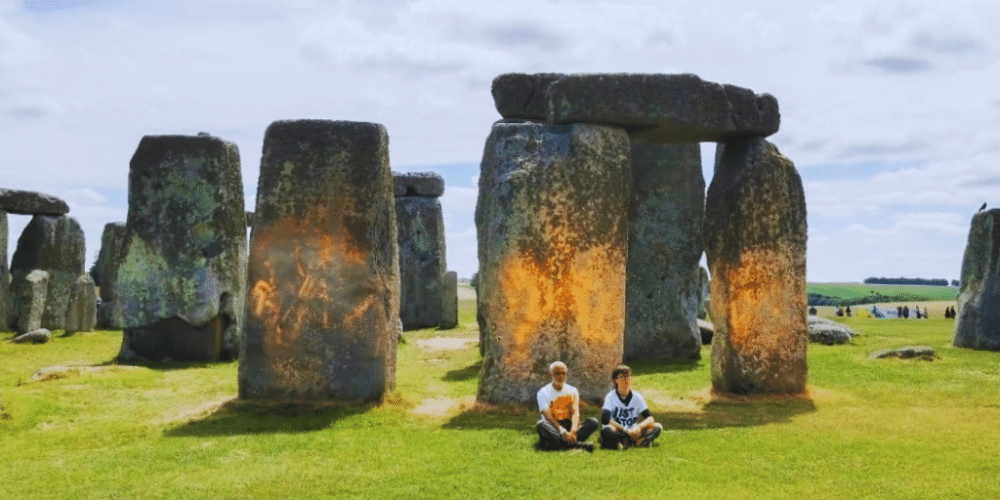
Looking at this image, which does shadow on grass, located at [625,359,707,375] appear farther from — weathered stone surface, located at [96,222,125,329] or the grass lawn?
weathered stone surface, located at [96,222,125,329]

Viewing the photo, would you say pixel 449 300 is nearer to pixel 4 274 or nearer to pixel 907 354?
pixel 4 274

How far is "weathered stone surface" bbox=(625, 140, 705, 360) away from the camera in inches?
737

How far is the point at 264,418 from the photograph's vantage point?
1174cm

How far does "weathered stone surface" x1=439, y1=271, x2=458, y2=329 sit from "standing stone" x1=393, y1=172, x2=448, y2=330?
0.63 feet

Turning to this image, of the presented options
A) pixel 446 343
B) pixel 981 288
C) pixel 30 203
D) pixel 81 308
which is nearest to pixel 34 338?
pixel 81 308

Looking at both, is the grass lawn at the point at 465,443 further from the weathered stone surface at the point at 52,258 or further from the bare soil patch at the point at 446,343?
the weathered stone surface at the point at 52,258

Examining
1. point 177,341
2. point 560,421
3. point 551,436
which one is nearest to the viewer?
point 551,436

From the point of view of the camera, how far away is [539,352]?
1204 cm

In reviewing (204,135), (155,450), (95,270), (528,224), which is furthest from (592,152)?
(95,270)

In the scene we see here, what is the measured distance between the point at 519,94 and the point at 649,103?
4.16m

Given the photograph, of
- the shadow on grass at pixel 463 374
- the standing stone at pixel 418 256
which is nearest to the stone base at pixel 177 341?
the shadow on grass at pixel 463 374

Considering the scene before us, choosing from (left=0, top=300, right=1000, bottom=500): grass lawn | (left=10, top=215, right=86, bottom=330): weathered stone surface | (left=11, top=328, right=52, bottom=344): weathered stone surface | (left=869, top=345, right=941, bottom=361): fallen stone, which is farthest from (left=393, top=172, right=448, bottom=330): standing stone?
(left=869, top=345, right=941, bottom=361): fallen stone

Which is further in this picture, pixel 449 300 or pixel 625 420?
pixel 449 300

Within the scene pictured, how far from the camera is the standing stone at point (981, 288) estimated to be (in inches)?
818
